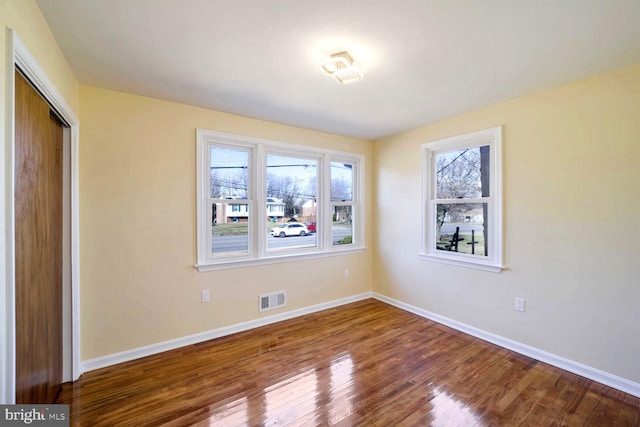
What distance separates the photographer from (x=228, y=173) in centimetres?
322

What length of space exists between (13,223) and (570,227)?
371 centimetres

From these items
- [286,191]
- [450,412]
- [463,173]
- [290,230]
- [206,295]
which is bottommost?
[450,412]

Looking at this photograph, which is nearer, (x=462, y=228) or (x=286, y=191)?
(x=462, y=228)

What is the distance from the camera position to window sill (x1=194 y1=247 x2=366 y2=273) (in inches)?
118

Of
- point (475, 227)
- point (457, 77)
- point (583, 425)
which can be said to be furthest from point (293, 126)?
point (583, 425)

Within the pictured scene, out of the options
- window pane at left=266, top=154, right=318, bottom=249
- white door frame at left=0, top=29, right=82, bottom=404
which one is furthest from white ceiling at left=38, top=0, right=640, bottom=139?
window pane at left=266, top=154, right=318, bottom=249

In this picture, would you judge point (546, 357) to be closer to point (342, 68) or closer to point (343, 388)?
point (343, 388)

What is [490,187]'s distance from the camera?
9.89 feet

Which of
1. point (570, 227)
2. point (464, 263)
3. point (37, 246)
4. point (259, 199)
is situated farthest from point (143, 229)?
point (570, 227)

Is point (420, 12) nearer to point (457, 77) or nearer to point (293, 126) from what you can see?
point (457, 77)

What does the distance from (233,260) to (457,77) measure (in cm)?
281

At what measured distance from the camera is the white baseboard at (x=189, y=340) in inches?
97.3

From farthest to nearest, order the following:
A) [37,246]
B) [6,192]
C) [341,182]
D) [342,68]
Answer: [341,182] < [342,68] < [37,246] < [6,192]

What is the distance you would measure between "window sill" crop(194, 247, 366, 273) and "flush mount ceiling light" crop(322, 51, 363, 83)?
7.09ft
